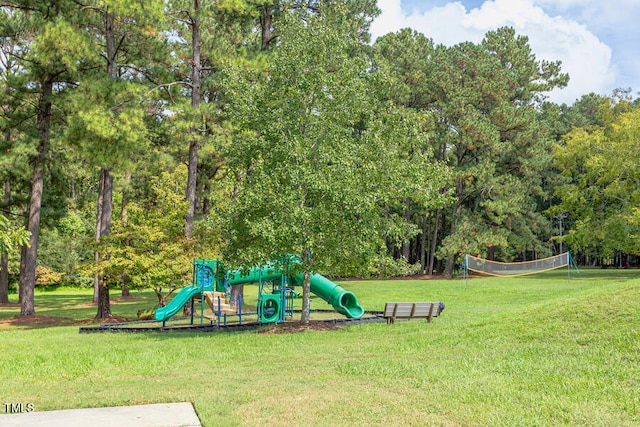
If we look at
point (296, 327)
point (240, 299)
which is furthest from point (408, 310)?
point (240, 299)

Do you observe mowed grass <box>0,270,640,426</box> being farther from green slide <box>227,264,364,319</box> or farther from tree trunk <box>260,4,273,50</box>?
tree trunk <box>260,4,273,50</box>

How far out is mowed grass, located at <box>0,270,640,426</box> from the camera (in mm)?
5805

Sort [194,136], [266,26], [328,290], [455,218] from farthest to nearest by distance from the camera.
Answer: [455,218] → [266,26] → [194,136] → [328,290]

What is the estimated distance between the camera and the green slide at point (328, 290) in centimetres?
1759

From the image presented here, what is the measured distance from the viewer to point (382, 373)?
7770mm

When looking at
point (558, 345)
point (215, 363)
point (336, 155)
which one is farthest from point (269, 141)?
point (558, 345)

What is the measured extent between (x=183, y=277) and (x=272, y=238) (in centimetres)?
744

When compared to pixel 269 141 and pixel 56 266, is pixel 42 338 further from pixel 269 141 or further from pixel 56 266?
pixel 56 266

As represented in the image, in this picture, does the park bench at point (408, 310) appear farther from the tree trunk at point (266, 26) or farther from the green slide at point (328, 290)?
the tree trunk at point (266, 26)

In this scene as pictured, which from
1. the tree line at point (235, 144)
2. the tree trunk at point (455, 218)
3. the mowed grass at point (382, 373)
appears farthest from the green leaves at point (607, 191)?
the mowed grass at point (382, 373)

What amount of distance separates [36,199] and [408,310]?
16134mm

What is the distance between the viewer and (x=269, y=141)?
1512 centimetres

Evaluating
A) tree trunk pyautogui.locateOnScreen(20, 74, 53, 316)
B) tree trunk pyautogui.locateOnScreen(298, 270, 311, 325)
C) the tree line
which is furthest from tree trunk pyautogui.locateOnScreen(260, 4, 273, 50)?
tree trunk pyautogui.locateOnScreen(298, 270, 311, 325)

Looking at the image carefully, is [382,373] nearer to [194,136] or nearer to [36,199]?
[194,136]
